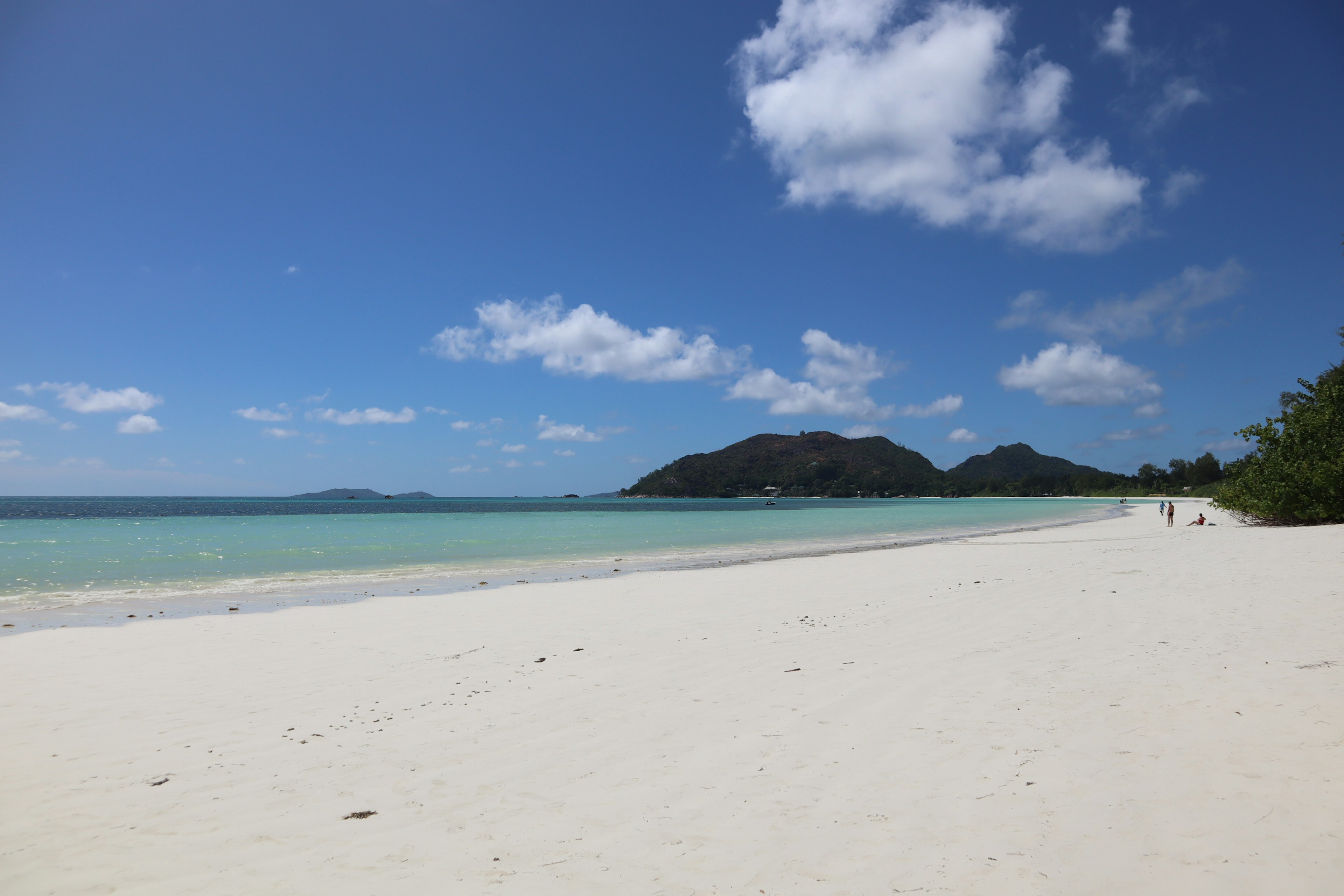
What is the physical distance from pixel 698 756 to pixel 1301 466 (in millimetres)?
27723

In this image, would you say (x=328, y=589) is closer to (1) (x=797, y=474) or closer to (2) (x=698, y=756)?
(2) (x=698, y=756)

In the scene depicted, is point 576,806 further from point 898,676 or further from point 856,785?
point 898,676

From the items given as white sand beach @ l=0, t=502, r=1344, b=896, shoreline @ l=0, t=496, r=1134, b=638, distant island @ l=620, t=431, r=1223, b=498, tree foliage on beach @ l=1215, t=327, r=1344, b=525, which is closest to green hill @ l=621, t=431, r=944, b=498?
distant island @ l=620, t=431, r=1223, b=498

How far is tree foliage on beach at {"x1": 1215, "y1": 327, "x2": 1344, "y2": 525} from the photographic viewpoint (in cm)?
2150

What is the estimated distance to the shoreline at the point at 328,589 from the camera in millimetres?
10453

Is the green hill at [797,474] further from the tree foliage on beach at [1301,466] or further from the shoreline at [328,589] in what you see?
the shoreline at [328,589]

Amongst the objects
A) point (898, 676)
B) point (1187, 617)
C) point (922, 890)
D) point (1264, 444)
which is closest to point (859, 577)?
point (1187, 617)

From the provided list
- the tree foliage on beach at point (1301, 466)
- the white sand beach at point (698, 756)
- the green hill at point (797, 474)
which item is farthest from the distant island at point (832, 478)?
the white sand beach at point (698, 756)

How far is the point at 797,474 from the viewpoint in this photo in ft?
566

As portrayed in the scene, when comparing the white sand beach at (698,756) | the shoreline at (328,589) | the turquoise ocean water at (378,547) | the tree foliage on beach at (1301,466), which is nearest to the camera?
Answer: the white sand beach at (698,756)

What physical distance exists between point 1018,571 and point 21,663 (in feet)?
53.2

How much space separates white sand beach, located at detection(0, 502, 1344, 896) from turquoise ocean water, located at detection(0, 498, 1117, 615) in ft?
19.6

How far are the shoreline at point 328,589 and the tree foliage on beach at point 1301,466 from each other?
42.5ft

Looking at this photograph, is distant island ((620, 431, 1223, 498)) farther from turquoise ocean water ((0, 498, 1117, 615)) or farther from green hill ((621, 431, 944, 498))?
turquoise ocean water ((0, 498, 1117, 615))
